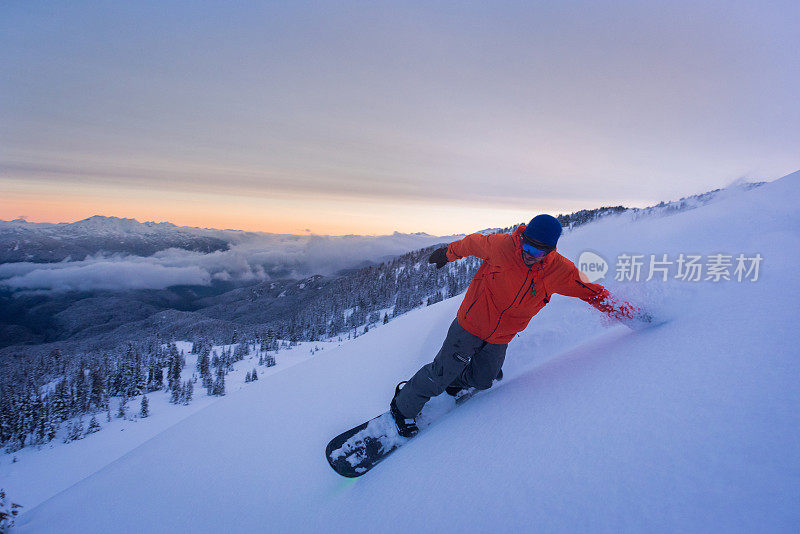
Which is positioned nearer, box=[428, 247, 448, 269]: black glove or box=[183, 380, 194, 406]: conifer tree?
box=[428, 247, 448, 269]: black glove

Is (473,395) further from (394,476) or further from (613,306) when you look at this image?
(613,306)

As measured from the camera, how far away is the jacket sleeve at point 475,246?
3.25 meters

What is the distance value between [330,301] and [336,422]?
115m

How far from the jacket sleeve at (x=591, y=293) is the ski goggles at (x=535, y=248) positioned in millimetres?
415

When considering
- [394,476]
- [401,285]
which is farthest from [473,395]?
[401,285]

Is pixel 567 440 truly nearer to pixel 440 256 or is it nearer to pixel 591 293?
pixel 591 293

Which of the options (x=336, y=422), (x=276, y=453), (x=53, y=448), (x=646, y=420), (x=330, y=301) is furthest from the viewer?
(x=330, y=301)

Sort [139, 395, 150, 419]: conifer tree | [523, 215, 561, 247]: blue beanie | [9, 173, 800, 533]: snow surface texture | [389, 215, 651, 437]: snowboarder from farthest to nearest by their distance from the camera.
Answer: [139, 395, 150, 419]: conifer tree → [389, 215, 651, 437]: snowboarder → [523, 215, 561, 247]: blue beanie → [9, 173, 800, 533]: snow surface texture

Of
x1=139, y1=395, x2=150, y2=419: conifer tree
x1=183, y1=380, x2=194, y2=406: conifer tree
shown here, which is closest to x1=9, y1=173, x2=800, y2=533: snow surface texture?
x1=139, y1=395, x2=150, y2=419: conifer tree

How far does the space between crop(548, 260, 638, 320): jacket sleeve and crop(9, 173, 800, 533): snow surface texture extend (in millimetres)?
256

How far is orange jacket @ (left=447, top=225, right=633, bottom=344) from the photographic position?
9.96 feet

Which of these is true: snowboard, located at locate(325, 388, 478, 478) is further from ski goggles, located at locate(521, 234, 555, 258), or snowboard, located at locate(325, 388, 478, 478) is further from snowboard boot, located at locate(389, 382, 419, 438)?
ski goggles, located at locate(521, 234, 555, 258)

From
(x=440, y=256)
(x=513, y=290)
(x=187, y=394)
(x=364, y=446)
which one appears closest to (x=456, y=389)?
(x=364, y=446)

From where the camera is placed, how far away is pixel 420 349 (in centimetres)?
518
